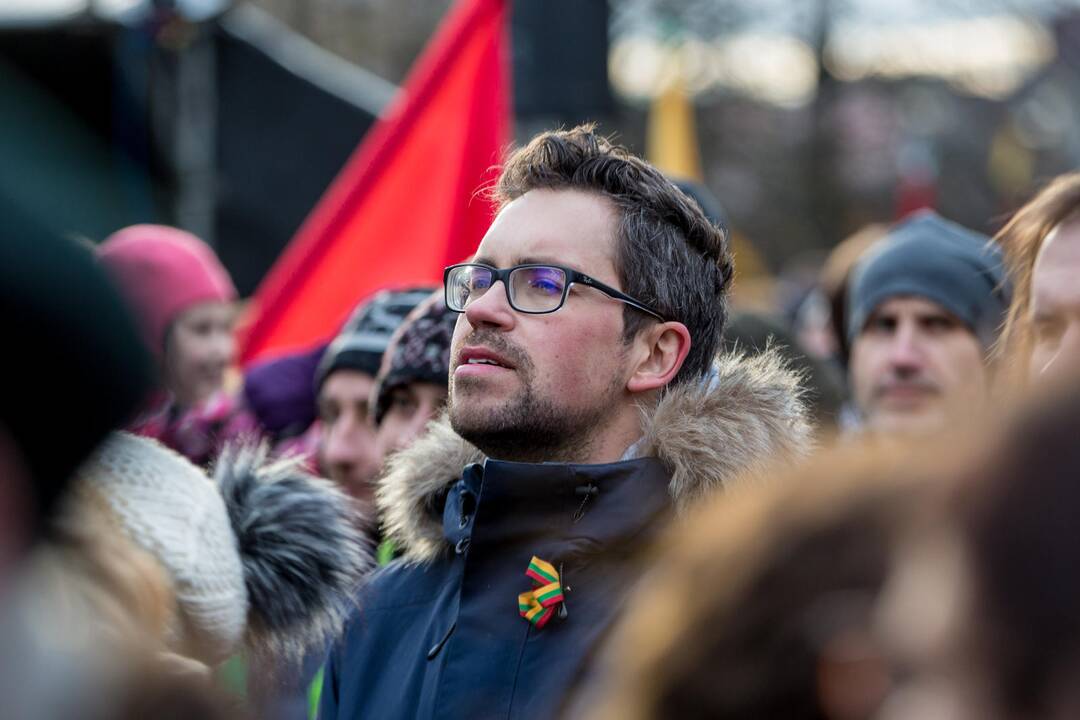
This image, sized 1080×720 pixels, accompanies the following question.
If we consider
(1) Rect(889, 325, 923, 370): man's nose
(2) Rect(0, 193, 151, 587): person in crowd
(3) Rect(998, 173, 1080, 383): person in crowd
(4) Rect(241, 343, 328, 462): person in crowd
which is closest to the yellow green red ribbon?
(3) Rect(998, 173, 1080, 383): person in crowd

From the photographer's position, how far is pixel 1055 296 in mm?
2824

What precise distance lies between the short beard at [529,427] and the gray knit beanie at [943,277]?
5.66 feet

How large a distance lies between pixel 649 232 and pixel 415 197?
2687mm

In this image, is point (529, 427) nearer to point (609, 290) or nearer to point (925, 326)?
point (609, 290)

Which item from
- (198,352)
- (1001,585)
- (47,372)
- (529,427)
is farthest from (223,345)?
(1001,585)

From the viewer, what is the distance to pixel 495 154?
527cm

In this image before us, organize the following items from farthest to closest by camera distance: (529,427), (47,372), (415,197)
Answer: (415,197) < (529,427) < (47,372)

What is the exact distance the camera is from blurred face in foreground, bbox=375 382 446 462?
377 cm

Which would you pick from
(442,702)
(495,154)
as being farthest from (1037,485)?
(495,154)

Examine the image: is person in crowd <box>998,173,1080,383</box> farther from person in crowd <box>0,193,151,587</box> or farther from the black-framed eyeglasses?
person in crowd <box>0,193,151,587</box>

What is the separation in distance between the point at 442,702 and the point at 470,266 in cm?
89

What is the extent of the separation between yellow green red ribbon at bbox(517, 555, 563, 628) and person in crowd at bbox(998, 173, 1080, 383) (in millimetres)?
983

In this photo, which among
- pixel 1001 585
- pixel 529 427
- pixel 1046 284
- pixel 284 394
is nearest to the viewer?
pixel 1001 585

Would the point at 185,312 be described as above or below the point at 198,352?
above
